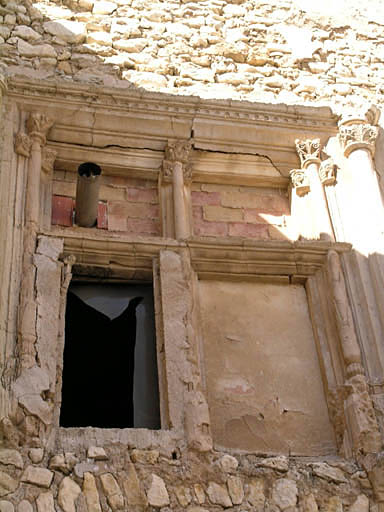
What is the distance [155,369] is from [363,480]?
4.78 ft

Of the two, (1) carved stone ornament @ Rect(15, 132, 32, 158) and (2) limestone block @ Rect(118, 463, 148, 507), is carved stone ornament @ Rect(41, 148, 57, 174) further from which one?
(2) limestone block @ Rect(118, 463, 148, 507)

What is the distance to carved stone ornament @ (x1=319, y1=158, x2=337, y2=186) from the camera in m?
6.97

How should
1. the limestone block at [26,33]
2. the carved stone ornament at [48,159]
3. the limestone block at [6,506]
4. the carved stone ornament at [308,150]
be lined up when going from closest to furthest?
the limestone block at [6,506] → the carved stone ornament at [48,159] → the carved stone ornament at [308,150] → the limestone block at [26,33]

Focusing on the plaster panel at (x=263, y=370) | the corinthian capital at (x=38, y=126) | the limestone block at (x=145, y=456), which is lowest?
the limestone block at (x=145, y=456)

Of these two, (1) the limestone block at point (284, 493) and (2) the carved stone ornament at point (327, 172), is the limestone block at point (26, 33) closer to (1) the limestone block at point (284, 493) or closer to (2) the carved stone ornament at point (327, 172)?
(2) the carved stone ornament at point (327, 172)

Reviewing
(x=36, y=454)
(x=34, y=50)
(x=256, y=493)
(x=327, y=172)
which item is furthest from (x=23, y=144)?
(x=256, y=493)

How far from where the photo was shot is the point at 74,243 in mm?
6113

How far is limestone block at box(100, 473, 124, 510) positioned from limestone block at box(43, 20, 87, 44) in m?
4.00

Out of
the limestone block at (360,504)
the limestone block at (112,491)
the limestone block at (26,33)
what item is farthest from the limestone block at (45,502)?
the limestone block at (26,33)

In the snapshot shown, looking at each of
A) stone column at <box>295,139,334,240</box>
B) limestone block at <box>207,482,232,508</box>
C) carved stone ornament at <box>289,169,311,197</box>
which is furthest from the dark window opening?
carved stone ornament at <box>289,169,311,197</box>

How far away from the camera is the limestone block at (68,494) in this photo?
475 cm

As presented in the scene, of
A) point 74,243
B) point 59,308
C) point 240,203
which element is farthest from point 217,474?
point 240,203

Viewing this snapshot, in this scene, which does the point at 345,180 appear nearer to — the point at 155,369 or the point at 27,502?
the point at 155,369

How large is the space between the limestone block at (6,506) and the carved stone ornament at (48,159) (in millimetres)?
2735
